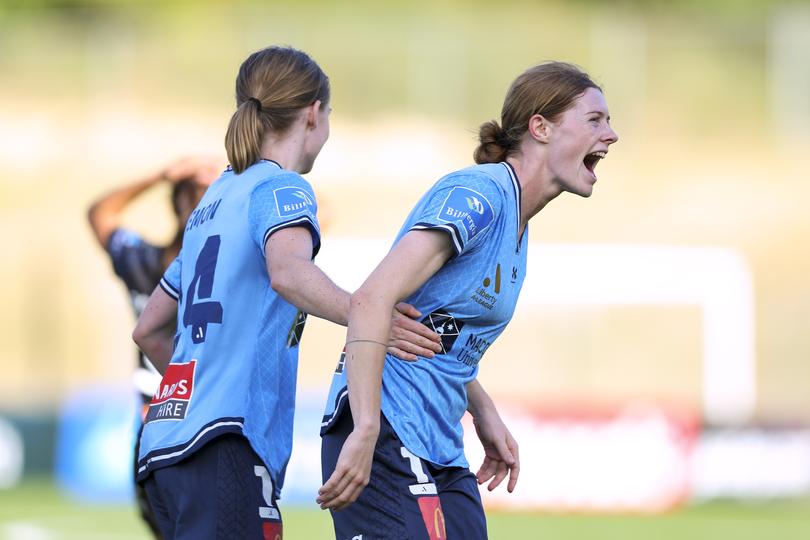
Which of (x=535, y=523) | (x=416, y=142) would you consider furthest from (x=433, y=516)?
(x=416, y=142)

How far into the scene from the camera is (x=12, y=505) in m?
14.3

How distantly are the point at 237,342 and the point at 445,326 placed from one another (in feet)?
1.99

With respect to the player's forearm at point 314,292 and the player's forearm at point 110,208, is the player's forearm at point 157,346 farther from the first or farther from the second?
the player's forearm at point 110,208

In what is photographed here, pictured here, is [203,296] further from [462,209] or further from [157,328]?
[462,209]

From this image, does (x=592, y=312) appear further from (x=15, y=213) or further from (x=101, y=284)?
(x=15, y=213)

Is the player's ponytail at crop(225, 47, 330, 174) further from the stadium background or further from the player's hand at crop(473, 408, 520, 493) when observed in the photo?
the stadium background

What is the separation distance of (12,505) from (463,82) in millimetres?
12522

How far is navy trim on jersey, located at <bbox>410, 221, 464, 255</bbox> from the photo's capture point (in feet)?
12.2

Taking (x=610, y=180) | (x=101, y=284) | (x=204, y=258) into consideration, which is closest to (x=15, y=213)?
(x=101, y=284)

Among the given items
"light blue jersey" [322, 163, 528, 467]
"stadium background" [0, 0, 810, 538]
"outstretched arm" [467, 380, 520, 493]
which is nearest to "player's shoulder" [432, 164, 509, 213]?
"light blue jersey" [322, 163, 528, 467]

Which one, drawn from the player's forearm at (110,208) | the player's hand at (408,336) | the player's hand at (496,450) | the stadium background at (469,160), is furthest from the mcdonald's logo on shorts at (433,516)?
the stadium background at (469,160)

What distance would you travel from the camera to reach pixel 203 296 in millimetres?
4008

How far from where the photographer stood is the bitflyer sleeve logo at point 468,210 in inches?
148

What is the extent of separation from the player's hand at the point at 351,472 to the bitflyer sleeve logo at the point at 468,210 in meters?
0.62
